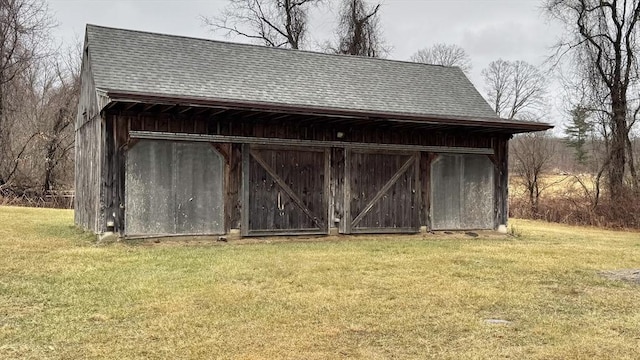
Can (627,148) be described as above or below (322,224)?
above

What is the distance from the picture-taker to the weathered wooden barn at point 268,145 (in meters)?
10.8

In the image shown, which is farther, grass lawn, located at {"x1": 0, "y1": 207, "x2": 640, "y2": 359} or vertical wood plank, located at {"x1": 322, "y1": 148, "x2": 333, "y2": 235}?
vertical wood plank, located at {"x1": 322, "y1": 148, "x2": 333, "y2": 235}

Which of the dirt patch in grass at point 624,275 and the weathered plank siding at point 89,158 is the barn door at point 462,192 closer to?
the dirt patch in grass at point 624,275

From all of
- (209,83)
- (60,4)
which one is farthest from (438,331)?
(60,4)

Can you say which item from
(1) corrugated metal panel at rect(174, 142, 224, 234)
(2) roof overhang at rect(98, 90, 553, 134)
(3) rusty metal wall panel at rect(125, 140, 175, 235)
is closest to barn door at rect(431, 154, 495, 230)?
(2) roof overhang at rect(98, 90, 553, 134)

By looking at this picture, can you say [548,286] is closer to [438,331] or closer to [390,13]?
[438,331]

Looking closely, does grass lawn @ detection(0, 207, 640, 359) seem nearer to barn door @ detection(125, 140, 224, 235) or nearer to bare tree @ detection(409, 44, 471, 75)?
barn door @ detection(125, 140, 224, 235)

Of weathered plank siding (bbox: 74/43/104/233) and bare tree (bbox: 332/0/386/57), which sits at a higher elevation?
bare tree (bbox: 332/0/386/57)

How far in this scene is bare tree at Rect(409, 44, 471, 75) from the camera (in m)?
43.2

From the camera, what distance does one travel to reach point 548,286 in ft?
24.0

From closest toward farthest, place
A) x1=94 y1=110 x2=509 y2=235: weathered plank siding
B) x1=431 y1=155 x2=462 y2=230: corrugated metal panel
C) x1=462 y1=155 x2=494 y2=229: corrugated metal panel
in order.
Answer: x1=94 y1=110 x2=509 y2=235: weathered plank siding < x1=431 y1=155 x2=462 y2=230: corrugated metal panel < x1=462 y1=155 x2=494 y2=229: corrugated metal panel

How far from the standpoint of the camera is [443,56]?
43.8 meters

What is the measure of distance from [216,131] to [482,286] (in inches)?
249

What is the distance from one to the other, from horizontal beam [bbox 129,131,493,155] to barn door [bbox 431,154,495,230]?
19 centimetres
